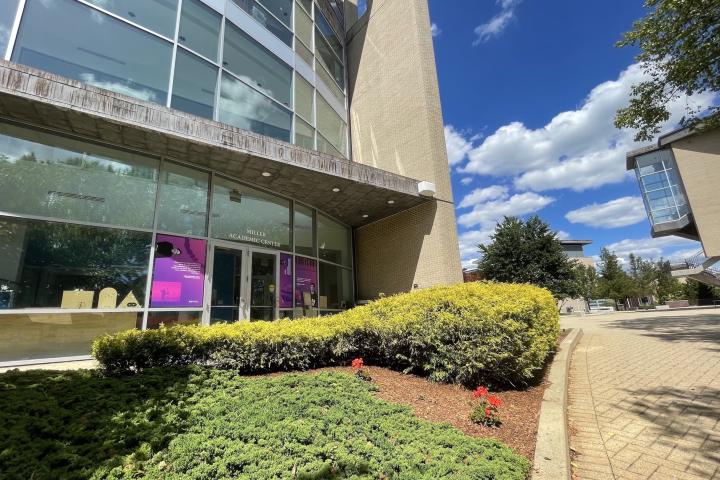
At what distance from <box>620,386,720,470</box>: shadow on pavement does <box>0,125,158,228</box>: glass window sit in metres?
9.02

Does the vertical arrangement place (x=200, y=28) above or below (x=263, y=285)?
above

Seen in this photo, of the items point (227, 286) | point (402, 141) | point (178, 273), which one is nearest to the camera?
point (178, 273)

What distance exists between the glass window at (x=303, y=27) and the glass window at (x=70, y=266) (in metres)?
9.76

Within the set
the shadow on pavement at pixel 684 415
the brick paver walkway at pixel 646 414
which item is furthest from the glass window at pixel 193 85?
the shadow on pavement at pixel 684 415

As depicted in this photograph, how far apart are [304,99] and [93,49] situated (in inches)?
245

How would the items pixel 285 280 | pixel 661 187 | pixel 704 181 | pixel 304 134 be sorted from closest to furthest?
pixel 285 280 → pixel 304 134 → pixel 704 181 → pixel 661 187

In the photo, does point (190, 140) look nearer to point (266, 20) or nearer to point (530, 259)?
point (266, 20)

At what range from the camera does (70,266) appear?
653 centimetres

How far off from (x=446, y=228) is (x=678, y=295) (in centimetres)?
4508

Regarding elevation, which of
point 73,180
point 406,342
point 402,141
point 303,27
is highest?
point 303,27

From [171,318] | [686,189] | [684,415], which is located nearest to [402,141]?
[171,318]

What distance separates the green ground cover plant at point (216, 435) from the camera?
270cm

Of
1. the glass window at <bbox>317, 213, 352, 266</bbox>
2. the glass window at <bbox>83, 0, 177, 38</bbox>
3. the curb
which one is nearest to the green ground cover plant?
the curb

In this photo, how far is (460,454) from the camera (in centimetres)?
306
